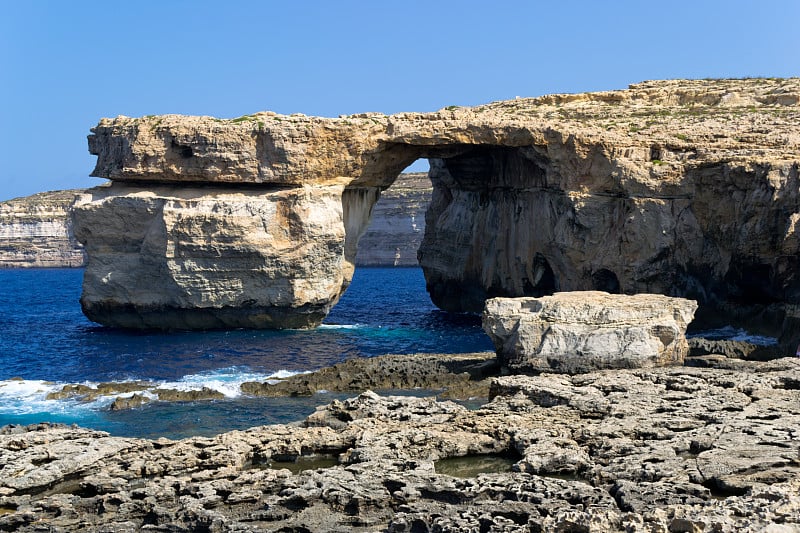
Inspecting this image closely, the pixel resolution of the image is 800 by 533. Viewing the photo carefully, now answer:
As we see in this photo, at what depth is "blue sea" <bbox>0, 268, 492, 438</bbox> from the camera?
25.3 metres

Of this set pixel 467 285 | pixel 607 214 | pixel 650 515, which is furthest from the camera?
pixel 467 285

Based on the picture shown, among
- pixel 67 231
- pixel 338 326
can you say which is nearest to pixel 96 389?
pixel 338 326

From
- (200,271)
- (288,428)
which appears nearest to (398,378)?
Result: (288,428)

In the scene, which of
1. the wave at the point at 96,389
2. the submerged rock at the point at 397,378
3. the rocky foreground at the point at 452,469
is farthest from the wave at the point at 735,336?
the wave at the point at 96,389

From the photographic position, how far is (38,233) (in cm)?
11269

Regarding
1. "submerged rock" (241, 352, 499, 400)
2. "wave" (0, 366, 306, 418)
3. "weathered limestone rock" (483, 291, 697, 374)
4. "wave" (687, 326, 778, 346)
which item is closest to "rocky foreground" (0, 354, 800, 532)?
"weathered limestone rock" (483, 291, 697, 374)

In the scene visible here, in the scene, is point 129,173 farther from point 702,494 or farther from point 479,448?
point 702,494

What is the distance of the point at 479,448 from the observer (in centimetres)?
1978

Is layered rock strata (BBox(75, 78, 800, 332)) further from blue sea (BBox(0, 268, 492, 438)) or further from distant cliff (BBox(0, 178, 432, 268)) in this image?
distant cliff (BBox(0, 178, 432, 268))

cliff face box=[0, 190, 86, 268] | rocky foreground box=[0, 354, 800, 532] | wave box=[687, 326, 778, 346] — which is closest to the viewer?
rocky foreground box=[0, 354, 800, 532]

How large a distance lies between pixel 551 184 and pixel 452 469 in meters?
23.2

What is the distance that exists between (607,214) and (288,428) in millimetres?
21239

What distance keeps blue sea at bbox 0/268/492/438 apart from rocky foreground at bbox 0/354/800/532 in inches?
161

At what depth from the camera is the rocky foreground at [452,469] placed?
49.9 feet
